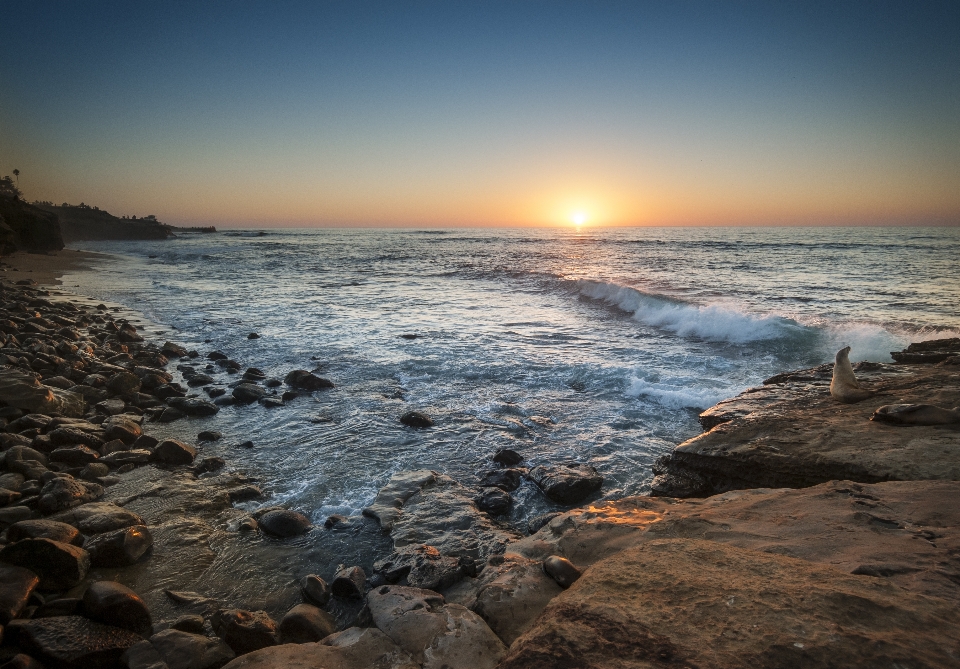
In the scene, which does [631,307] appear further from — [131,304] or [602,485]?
[131,304]

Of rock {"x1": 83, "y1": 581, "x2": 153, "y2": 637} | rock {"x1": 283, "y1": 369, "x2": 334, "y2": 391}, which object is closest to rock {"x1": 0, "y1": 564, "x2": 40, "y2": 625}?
rock {"x1": 83, "y1": 581, "x2": 153, "y2": 637}

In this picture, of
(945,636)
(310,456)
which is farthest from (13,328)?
(945,636)

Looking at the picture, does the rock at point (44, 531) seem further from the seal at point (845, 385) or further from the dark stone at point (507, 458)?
the seal at point (845, 385)

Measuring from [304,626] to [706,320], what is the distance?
44.1ft

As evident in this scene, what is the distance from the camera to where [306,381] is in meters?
8.71

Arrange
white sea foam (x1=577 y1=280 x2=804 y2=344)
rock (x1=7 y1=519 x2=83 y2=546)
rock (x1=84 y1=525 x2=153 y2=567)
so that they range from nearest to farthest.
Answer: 1. rock (x1=7 y1=519 x2=83 y2=546)
2. rock (x1=84 y1=525 x2=153 y2=567)
3. white sea foam (x1=577 y1=280 x2=804 y2=344)

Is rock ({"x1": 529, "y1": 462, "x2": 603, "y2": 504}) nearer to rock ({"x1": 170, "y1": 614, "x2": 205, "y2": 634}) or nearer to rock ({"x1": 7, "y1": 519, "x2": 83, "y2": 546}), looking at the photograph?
rock ({"x1": 170, "y1": 614, "x2": 205, "y2": 634})

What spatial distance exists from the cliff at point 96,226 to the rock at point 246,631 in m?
73.9

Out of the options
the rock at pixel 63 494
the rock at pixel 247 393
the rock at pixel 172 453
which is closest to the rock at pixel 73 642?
the rock at pixel 63 494

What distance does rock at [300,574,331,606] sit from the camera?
3.62m

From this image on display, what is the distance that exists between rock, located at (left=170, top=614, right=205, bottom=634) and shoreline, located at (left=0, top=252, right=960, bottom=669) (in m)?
0.01

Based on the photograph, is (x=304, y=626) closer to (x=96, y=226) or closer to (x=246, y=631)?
(x=246, y=631)

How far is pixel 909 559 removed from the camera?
2486mm

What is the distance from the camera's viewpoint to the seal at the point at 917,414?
4328 millimetres
